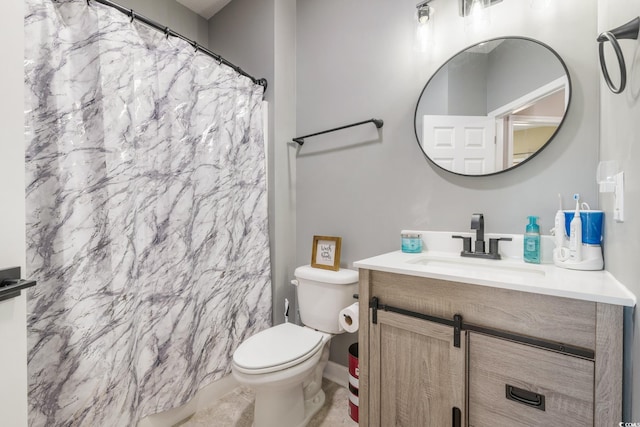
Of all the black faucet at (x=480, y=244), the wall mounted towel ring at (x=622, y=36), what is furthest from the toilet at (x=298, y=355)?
the wall mounted towel ring at (x=622, y=36)

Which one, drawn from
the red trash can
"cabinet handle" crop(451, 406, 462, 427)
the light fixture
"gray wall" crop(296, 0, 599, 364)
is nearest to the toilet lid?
the red trash can

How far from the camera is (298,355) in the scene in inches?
52.7

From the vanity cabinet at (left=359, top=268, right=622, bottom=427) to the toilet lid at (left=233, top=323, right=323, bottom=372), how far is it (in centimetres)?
33

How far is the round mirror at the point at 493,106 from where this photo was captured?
1.21m

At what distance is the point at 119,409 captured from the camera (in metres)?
1.24

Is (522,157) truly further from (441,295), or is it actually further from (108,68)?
(108,68)

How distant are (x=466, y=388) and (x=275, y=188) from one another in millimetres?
1514

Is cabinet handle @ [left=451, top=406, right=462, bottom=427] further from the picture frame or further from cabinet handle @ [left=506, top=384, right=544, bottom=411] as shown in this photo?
the picture frame

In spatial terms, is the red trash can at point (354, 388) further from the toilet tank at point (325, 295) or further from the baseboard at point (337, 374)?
the baseboard at point (337, 374)

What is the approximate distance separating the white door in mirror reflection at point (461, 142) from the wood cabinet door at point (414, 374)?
825 mm

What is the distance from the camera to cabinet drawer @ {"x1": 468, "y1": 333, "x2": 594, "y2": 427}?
77 cm

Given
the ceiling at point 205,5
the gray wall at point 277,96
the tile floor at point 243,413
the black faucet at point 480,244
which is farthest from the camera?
the ceiling at point 205,5

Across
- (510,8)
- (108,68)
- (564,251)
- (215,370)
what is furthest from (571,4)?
(215,370)

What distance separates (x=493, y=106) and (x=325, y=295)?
51.9 inches
